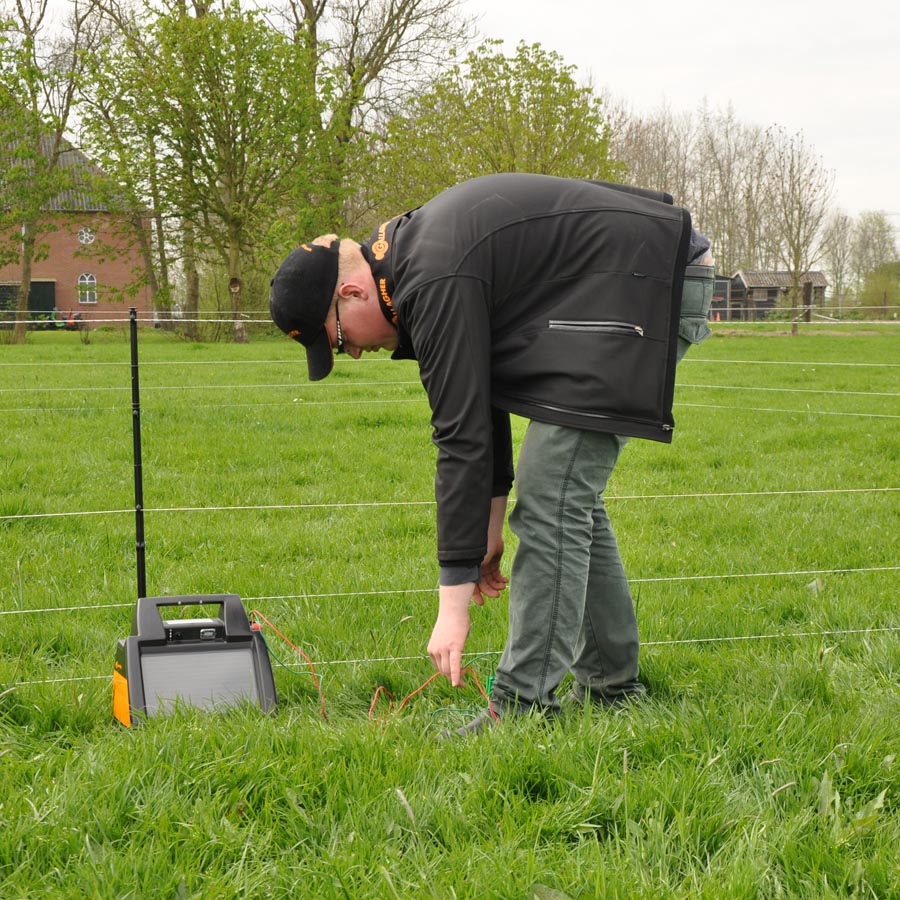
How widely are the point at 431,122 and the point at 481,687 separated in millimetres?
27401

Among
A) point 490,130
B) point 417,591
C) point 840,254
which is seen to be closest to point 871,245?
point 840,254

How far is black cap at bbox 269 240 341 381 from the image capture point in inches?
106

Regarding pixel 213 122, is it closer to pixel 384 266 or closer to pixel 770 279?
pixel 384 266

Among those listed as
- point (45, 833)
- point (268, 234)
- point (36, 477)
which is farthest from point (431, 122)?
point (45, 833)

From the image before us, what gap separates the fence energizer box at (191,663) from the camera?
301 centimetres

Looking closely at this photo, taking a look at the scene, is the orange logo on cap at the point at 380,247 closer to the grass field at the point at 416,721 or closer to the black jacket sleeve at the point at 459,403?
the black jacket sleeve at the point at 459,403

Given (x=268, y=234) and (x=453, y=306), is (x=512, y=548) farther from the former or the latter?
(x=268, y=234)

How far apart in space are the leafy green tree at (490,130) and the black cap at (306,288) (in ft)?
83.3

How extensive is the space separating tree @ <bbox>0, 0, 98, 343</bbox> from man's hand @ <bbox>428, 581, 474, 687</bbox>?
25.8 meters

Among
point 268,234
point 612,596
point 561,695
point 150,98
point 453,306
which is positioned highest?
point 150,98

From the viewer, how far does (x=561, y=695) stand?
3.36 meters

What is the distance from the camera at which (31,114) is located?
90.6 feet

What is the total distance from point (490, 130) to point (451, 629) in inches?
1049

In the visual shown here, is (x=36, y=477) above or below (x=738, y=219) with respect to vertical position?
below
